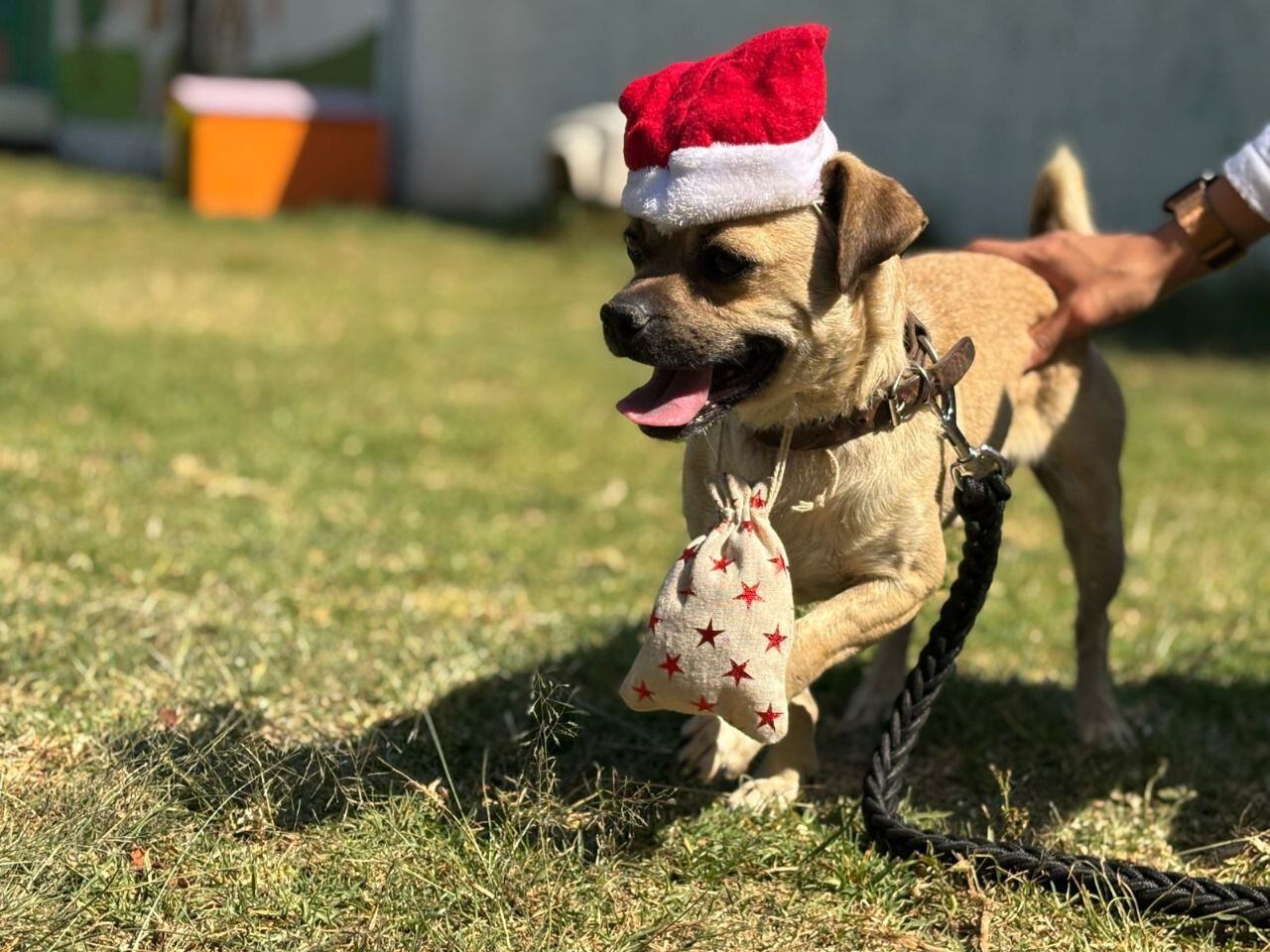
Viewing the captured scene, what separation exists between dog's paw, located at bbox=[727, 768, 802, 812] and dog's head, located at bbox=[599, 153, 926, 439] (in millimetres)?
818

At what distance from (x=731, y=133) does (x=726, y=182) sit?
0.30 ft

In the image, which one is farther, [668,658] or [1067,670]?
[1067,670]

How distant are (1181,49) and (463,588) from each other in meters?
8.44

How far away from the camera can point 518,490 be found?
6238mm

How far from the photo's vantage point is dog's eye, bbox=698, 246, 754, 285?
2.89m

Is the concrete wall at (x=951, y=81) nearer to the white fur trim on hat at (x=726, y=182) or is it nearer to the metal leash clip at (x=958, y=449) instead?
the metal leash clip at (x=958, y=449)

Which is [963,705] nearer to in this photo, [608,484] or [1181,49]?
[608,484]

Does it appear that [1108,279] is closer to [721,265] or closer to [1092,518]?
[1092,518]

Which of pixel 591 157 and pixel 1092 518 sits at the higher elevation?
pixel 1092 518

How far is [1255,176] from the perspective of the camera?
3625 mm

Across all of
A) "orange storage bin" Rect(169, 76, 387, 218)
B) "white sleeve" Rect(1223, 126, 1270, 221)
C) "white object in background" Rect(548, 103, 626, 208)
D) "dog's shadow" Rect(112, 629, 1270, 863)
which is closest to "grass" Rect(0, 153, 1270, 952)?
"dog's shadow" Rect(112, 629, 1270, 863)

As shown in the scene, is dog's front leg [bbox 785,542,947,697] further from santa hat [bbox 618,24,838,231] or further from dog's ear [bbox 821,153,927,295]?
santa hat [bbox 618,24,838,231]

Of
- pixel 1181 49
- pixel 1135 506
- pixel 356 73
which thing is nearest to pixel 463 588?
pixel 1135 506

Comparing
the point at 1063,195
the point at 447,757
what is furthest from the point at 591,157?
the point at 447,757
